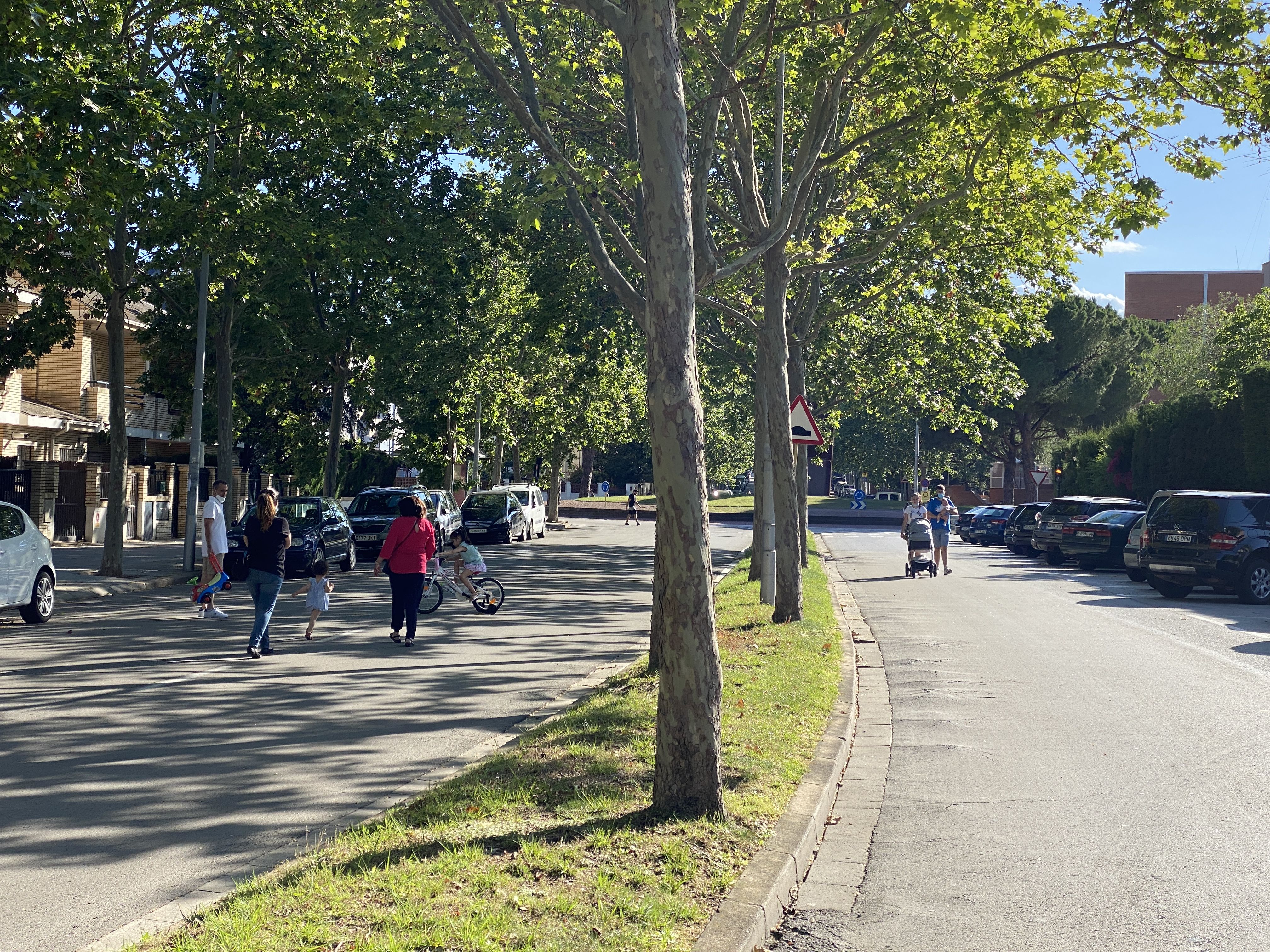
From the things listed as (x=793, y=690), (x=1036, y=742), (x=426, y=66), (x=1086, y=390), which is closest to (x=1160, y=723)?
(x=1036, y=742)

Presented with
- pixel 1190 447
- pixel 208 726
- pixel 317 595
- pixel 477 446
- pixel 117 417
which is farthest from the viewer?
pixel 477 446

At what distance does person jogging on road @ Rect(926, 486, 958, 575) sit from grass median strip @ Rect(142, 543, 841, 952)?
19.1 m

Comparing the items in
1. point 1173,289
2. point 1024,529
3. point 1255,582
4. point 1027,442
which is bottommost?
point 1255,582

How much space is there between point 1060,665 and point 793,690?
421 cm

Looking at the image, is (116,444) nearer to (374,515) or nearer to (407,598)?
(374,515)

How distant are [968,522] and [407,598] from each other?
3761 centimetres

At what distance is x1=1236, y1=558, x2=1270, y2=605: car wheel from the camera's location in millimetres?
20328

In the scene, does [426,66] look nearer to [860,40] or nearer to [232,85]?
[860,40]

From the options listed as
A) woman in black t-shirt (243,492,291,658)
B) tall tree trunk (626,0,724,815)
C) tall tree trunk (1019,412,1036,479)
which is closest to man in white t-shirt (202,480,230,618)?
woman in black t-shirt (243,492,291,658)

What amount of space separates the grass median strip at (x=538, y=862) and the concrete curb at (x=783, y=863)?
67 mm

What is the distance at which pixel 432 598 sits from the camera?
17.4 m

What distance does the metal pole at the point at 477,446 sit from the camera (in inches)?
1819

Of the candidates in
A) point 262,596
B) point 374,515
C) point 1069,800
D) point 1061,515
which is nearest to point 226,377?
point 374,515

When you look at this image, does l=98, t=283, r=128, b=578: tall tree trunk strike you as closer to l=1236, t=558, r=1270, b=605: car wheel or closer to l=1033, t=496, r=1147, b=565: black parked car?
l=1236, t=558, r=1270, b=605: car wheel
